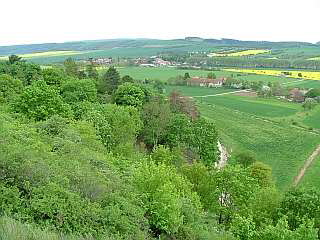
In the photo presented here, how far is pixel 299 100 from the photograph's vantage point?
93250 mm

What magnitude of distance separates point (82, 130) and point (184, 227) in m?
10.5

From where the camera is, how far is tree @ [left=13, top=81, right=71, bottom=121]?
29.7 meters

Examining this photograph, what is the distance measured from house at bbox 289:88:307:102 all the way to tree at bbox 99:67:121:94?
182 feet

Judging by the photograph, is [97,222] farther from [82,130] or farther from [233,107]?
[233,107]

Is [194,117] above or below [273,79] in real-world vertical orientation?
above

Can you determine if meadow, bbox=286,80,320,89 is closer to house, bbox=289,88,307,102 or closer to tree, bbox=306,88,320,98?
house, bbox=289,88,307,102

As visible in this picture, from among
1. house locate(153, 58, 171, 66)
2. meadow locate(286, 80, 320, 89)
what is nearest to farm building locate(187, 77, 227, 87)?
meadow locate(286, 80, 320, 89)

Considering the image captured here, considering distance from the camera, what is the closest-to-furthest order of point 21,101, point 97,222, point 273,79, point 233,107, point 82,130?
point 97,222 < point 82,130 < point 21,101 < point 233,107 < point 273,79

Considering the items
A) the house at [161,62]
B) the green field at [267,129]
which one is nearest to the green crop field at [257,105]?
the green field at [267,129]

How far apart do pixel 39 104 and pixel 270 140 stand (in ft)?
120

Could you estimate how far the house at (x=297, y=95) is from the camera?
93.4 m

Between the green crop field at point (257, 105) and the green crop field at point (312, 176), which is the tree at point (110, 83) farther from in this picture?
the green crop field at point (257, 105)

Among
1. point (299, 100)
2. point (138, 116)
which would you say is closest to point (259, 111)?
point (299, 100)

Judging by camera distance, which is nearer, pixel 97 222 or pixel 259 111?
pixel 97 222
